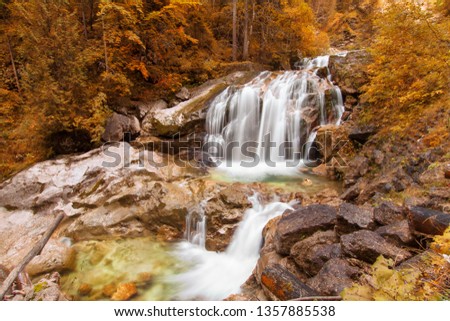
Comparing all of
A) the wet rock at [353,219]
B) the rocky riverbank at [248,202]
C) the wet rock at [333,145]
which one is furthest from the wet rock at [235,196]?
the wet rock at [333,145]

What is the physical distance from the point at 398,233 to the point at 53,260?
6772mm

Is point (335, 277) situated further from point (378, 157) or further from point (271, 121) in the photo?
point (271, 121)

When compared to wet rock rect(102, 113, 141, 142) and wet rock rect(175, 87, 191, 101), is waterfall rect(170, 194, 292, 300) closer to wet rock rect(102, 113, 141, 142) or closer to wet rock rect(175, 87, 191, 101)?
wet rock rect(102, 113, 141, 142)

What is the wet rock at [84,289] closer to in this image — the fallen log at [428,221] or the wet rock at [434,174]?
the fallen log at [428,221]

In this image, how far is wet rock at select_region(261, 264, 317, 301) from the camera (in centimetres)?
304

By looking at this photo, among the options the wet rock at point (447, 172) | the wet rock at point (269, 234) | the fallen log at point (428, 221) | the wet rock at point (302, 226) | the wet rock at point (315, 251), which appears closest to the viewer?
the fallen log at point (428, 221)

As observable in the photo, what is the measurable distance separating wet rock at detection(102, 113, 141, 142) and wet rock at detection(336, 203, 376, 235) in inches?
349

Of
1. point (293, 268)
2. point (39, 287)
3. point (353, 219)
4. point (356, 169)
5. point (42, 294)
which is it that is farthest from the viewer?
point (356, 169)

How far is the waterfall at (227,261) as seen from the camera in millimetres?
5082

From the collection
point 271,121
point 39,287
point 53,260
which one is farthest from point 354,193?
point 53,260

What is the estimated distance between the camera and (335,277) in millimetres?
3012

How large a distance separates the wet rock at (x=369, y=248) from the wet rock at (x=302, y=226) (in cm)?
82

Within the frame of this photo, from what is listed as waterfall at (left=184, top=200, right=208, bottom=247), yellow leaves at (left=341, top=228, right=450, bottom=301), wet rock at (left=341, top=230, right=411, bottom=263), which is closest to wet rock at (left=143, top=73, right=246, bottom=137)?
waterfall at (left=184, top=200, right=208, bottom=247)

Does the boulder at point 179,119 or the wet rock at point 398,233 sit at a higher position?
the boulder at point 179,119
